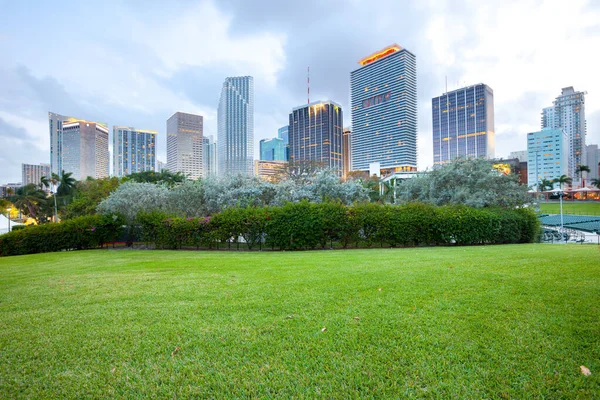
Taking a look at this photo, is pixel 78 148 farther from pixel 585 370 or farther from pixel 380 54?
pixel 585 370

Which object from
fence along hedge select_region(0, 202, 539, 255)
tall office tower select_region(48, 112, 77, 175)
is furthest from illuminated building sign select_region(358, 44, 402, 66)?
tall office tower select_region(48, 112, 77, 175)

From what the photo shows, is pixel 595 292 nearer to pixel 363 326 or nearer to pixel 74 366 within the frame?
pixel 363 326

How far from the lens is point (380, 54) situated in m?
141

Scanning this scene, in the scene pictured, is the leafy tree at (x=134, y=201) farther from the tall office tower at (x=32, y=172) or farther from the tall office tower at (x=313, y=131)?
the tall office tower at (x=32, y=172)

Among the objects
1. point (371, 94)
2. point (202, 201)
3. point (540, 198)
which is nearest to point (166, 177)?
point (202, 201)

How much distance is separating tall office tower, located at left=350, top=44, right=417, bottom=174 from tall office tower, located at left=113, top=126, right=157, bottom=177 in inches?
4174

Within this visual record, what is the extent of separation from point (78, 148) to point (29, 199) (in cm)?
10173

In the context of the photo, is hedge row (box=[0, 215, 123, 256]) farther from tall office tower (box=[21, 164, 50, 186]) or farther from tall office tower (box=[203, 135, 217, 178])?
tall office tower (box=[21, 164, 50, 186])

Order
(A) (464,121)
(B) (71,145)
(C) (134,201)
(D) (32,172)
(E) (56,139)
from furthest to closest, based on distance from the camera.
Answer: (A) (464,121) < (D) (32,172) < (B) (71,145) < (E) (56,139) < (C) (134,201)

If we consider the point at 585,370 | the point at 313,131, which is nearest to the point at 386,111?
the point at 313,131

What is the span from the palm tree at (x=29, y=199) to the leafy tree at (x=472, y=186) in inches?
2379

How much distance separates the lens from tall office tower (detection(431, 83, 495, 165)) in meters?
148

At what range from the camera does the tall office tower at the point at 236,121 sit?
142125 mm

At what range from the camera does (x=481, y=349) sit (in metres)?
2.53
